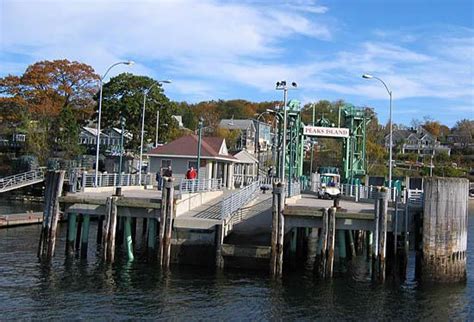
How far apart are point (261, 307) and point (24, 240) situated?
19.5m

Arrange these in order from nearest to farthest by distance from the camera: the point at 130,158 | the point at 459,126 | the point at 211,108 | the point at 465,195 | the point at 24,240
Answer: the point at 465,195 < the point at 24,240 < the point at 130,158 < the point at 211,108 < the point at 459,126

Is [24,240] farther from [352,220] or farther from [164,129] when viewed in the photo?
[164,129]

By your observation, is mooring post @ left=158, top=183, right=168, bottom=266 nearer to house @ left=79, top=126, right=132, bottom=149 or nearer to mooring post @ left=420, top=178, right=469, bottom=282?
mooring post @ left=420, top=178, right=469, bottom=282

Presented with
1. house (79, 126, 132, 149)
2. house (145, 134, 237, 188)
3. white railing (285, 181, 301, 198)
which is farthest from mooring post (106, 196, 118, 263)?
house (79, 126, 132, 149)

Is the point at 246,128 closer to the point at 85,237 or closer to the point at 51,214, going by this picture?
the point at 85,237

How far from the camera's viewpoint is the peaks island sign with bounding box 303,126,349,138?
172 feet

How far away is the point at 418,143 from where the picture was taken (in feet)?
476

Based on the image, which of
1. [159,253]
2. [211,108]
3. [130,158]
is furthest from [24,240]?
[211,108]

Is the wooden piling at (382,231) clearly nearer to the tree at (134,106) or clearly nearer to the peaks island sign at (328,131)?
the peaks island sign at (328,131)

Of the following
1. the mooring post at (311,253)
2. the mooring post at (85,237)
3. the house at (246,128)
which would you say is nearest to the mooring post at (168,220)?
the mooring post at (85,237)

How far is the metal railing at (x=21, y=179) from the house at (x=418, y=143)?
3604 inches

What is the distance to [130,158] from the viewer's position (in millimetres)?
70812

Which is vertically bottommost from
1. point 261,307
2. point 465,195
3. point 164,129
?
point 261,307

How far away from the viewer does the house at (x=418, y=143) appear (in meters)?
139
